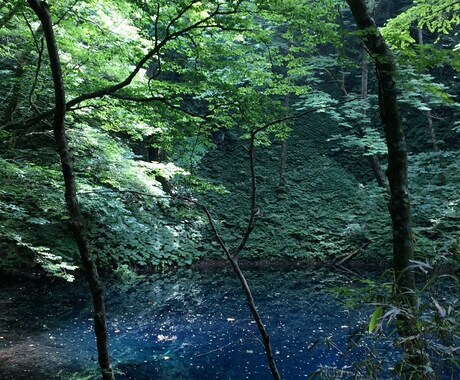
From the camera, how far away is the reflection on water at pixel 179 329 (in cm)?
571

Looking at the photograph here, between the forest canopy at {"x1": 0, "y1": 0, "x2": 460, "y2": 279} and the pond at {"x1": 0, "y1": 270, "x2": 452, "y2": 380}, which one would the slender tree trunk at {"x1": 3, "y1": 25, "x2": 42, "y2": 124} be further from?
the pond at {"x1": 0, "y1": 270, "x2": 452, "y2": 380}

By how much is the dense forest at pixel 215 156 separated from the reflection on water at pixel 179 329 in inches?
38.5

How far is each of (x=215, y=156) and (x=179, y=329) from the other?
12323 mm

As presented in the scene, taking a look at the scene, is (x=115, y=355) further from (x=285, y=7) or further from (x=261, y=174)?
(x=261, y=174)

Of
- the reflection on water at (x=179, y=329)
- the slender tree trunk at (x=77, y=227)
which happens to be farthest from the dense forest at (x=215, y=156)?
the reflection on water at (x=179, y=329)

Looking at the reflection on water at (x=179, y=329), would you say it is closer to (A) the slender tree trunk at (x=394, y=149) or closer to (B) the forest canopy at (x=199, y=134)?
(A) the slender tree trunk at (x=394, y=149)

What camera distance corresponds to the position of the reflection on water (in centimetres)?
571

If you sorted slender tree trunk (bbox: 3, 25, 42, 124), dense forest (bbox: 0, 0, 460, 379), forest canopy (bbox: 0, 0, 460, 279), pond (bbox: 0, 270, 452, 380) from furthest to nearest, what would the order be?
slender tree trunk (bbox: 3, 25, 42, 124), pond (bbox: 0, 270, 452, 380), forest canopy (bbox: 0, 0, 460, 279), dense forest (bbox: 0, 0, 460, 379)

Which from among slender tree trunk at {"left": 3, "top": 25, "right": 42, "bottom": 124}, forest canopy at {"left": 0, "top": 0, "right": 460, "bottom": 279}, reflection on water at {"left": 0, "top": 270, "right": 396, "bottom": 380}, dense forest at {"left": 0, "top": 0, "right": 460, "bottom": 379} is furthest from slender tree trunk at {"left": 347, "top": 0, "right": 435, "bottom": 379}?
slender tree trunk at {"left": 3, "top": 25, "right": 42, "bottom": 124}

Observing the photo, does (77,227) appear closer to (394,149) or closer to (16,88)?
(394,149)

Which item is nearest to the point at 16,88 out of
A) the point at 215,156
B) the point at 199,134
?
Answer: the point at 199,134

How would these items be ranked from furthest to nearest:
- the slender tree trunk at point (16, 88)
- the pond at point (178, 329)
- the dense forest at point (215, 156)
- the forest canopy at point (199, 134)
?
1. the slender tree trunk at point (16, 88)
2. the pond at point (178, 329)
3. the forest canopy at point (199, 134)
4. the dense forest at point (215, 156)

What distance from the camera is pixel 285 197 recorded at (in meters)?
16.9

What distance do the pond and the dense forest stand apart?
987 mm
